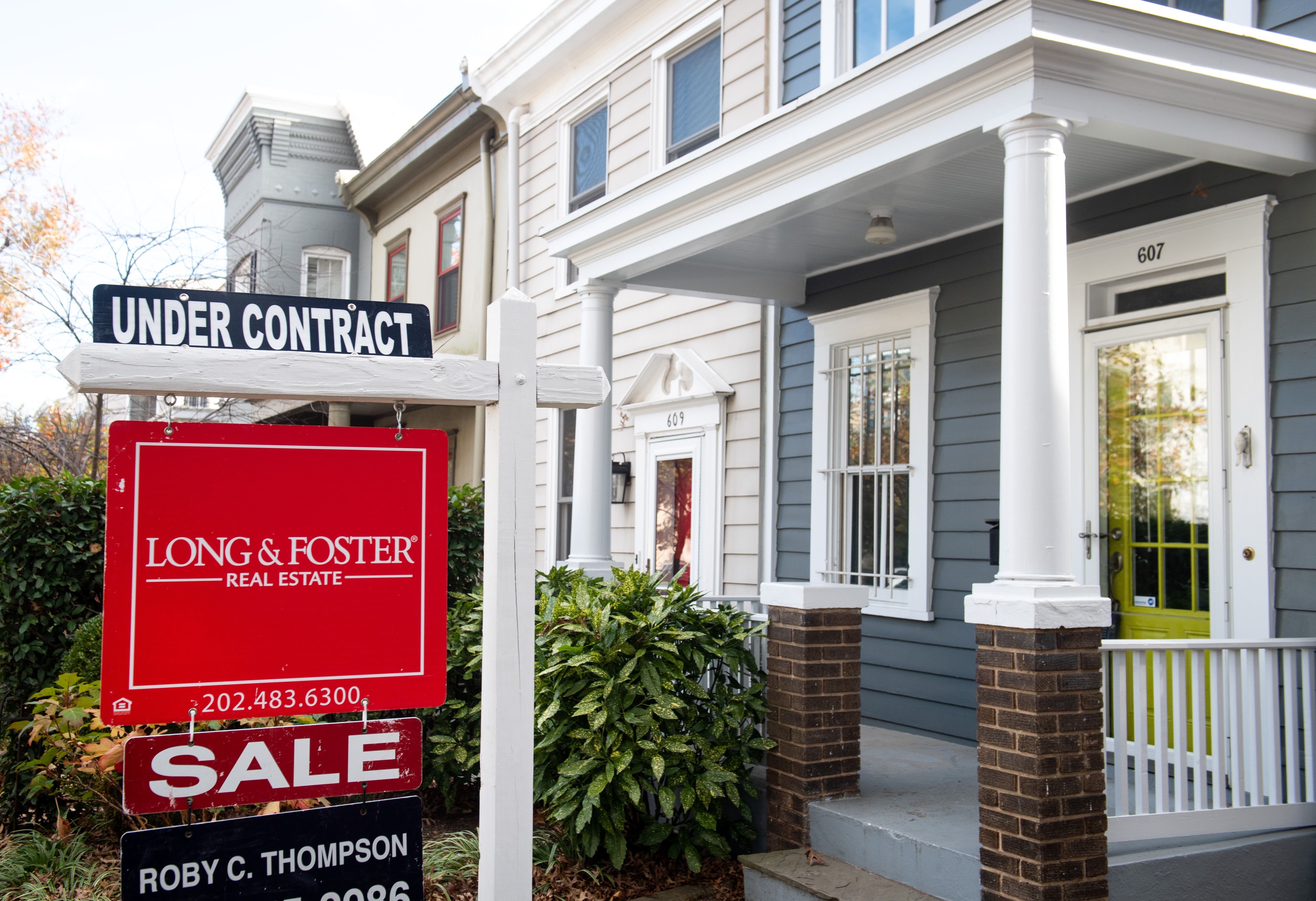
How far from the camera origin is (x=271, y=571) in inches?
94.0

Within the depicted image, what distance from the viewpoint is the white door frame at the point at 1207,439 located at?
16.2 feet

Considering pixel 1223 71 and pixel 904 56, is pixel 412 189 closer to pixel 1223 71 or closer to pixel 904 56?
pixel 904 56

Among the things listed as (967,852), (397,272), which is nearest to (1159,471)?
(967,852)

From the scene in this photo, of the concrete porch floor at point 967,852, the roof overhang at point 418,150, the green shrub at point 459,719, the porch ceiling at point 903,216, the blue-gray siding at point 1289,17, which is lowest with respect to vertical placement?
the concrete porch floor at point 967,852

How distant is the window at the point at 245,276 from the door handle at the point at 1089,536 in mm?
9057

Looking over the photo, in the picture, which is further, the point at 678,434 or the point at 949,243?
the point at 678,434

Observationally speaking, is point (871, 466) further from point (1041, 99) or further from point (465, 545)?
point (1041, 99)

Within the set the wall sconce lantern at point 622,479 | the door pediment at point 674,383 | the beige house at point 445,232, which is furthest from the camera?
the beige house at point 445,232

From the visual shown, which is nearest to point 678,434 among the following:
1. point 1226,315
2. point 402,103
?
point 1226,315

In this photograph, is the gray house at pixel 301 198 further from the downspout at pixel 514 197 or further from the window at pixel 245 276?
the downspout at pixel 514 197

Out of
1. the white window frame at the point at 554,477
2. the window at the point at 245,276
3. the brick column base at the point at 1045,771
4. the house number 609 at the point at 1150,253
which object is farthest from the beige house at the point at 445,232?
the brick column base at the point at 1045,771

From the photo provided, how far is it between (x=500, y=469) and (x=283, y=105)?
1413cm

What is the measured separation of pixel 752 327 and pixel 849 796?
3.96m

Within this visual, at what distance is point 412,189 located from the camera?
13.3 metres
